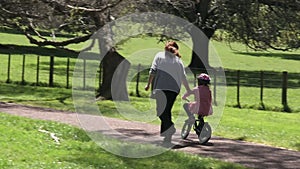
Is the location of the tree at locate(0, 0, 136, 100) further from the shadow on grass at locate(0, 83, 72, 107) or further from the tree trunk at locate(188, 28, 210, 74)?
the tree trunk at locate(188, 28, 210, 74)

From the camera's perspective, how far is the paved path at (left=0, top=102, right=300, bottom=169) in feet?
38.3

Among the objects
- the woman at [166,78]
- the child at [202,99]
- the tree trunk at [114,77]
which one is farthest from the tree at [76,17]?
the woman at [166,78]

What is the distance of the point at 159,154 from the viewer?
11.7 m

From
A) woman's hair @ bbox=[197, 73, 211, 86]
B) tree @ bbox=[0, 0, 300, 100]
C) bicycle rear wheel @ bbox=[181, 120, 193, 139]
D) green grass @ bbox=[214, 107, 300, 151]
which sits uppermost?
tree @ bbox=[0, 0, 300, 100]

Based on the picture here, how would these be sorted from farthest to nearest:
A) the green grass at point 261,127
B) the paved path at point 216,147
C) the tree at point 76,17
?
the tree at point 76,17 → the green grass at point 261,127 → the paved path at point 216,147

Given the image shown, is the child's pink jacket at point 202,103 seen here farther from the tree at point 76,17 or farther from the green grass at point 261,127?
the tree at point 76,17

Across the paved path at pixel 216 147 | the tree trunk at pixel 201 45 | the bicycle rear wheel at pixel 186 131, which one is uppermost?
the tree trunk at pixel 201 45

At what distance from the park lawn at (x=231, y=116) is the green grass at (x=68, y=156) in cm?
349

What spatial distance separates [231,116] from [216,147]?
24.3ft

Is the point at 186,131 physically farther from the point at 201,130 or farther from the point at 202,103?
the point at 202,103

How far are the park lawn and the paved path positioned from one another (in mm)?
707

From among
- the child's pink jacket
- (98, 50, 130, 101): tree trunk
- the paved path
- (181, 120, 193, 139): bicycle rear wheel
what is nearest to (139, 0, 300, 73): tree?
(98, 50, 130, 101): tree trunk

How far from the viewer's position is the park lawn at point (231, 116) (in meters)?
15.6

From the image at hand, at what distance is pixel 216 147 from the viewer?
1317cm
